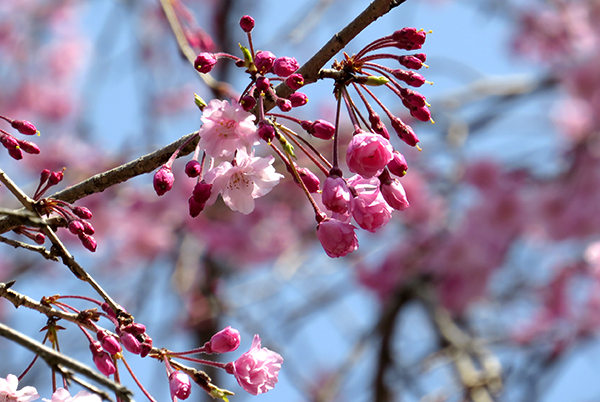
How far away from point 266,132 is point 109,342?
1.52ft

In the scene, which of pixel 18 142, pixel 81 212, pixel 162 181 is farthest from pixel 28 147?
pixel 162 181

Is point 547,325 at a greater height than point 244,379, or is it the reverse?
point 547,325

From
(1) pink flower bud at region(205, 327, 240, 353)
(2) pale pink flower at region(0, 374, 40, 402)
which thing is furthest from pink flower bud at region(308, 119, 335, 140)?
(2) pale pink flower at region(0, 374, 40, 402)

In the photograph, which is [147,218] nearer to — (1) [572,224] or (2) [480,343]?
(2) [480,343]

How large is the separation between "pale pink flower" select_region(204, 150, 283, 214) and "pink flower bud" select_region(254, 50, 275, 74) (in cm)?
17

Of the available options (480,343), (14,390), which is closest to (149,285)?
(480,343)

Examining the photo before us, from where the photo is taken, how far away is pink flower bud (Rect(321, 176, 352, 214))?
1114 mm

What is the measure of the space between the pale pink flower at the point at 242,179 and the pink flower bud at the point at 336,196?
0.44ft

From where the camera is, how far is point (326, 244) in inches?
45.9

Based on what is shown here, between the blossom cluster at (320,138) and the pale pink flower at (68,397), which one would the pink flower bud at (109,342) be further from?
the blossom cluster at (320,138)

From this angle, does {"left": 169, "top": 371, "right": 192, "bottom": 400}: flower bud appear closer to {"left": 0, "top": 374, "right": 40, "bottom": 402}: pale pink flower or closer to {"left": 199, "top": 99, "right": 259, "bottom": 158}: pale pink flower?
{"left": 0, "top": 374, "right": 40, "bottom": 402}: pale pink flower

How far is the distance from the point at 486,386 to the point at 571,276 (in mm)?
2035

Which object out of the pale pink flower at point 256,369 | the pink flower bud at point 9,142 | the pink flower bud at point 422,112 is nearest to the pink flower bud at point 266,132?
the pink flower bud at point 422,112

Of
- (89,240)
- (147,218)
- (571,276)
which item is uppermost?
→ (147,218)
